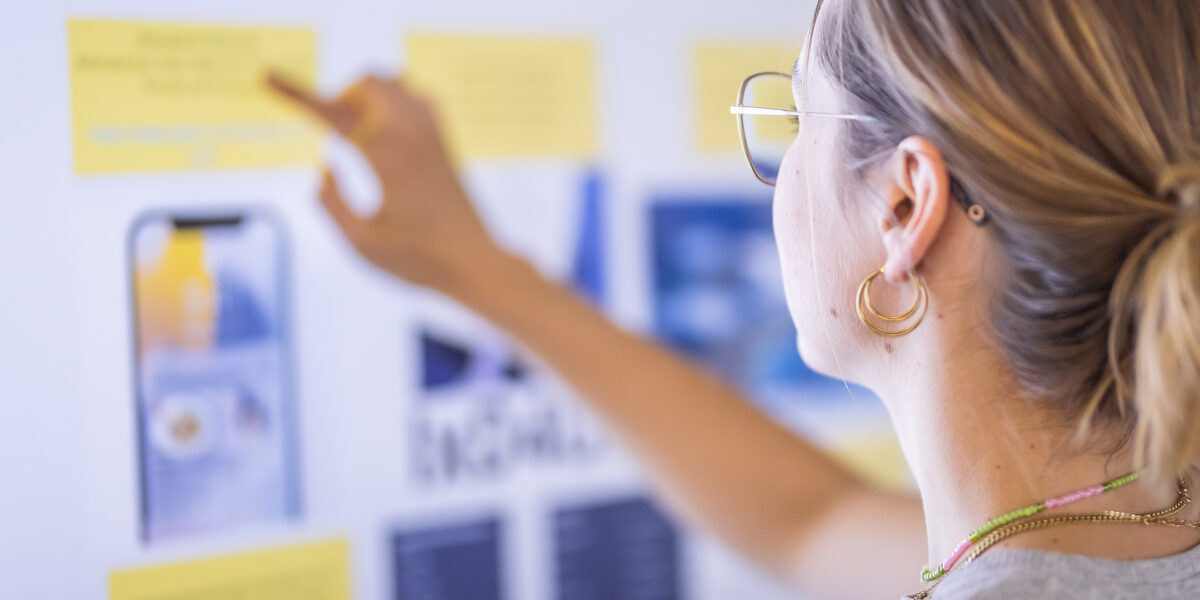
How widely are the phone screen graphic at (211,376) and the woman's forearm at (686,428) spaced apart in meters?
0.17

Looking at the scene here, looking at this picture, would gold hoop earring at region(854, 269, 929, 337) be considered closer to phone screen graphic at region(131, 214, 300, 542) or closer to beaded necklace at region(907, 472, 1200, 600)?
beaded necklace at region(907, 472, 1200, 600)

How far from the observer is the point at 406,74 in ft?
2.49

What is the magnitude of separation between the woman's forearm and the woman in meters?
0.27

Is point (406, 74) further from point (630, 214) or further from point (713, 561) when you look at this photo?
point (713, 561)

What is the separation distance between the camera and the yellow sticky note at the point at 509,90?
0.78m

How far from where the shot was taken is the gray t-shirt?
0.44 metres

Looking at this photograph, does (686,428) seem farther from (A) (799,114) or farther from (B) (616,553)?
(A) (799,114)

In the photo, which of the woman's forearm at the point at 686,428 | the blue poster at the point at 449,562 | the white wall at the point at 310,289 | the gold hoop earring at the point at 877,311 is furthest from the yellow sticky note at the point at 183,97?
the gold hoop earring at the point at 877,311

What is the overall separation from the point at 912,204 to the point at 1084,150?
0.26 ft

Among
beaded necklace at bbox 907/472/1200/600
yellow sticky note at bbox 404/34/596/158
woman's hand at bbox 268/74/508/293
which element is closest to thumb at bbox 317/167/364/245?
woman's hand at bbox 268/74/508/293

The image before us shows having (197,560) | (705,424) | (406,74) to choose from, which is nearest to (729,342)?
(705,424)

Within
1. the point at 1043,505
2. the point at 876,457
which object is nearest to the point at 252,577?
the point at 1043,505

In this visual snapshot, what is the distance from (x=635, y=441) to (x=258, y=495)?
289 mm

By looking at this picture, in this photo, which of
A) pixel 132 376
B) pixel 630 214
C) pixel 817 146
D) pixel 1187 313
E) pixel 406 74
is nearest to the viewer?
pixel 1187 313
